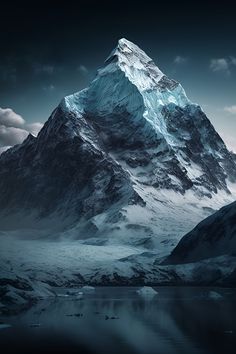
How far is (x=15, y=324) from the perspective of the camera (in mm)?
69875

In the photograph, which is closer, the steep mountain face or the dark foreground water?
the dark foreground water

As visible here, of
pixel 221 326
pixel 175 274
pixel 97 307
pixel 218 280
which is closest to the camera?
pixel 221 326

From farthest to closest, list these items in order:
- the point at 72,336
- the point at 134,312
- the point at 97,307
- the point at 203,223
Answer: the point at 203,223 → the point at 97,307 → the point at 134,312 → the point at 72,336

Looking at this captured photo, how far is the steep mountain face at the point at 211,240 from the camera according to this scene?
176m

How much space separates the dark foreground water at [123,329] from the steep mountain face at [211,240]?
78764 mm

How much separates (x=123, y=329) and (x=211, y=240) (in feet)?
391

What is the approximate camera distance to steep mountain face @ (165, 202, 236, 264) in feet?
577

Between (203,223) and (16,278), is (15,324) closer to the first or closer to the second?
(16,278)

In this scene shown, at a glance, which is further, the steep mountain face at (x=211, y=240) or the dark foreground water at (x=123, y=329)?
the steep mountain face at (x=211, y=240)

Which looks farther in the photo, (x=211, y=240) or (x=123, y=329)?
(x=211, y=240)

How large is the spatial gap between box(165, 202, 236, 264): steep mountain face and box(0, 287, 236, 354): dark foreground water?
3101 inches

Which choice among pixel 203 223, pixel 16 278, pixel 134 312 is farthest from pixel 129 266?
pixel 134 312

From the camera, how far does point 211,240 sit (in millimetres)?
183750

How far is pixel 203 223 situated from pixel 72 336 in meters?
136
